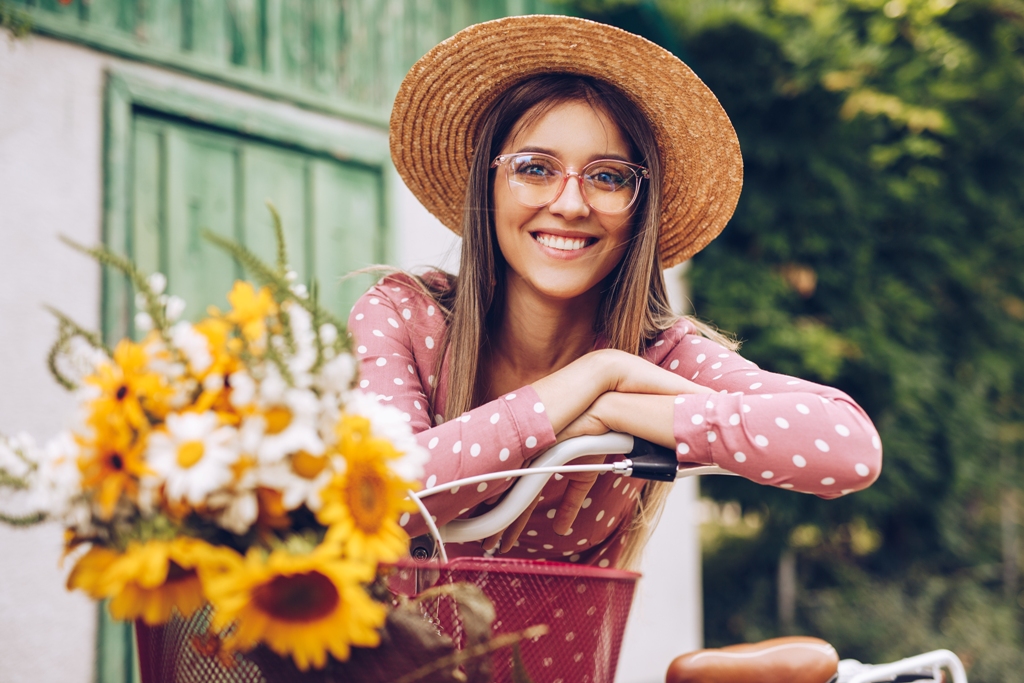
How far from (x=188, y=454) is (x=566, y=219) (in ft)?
3.80

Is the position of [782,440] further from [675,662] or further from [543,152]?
[543,152]

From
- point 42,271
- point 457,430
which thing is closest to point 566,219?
point 457,430

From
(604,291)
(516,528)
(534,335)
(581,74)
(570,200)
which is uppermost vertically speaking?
(581,74)

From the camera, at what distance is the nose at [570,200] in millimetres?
1756

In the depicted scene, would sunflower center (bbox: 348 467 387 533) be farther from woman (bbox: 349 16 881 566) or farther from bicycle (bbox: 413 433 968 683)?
woman (bbox: 349 16 881 566)

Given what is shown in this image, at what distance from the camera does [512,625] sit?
1.07 m

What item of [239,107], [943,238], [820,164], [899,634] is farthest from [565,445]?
[943,238]

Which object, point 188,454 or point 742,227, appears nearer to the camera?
point 188,454

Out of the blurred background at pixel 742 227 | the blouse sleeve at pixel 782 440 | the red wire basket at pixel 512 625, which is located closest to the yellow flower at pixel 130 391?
the red wire basket at pixel 512 625

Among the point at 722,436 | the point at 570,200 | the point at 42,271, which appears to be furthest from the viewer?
the point at 42,271

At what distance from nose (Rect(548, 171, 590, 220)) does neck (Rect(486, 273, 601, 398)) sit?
0.26 metres

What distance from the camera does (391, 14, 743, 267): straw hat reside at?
1.81 m

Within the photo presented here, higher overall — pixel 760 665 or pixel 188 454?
pixel 188 454

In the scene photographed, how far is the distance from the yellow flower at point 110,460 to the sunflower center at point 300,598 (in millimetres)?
148
